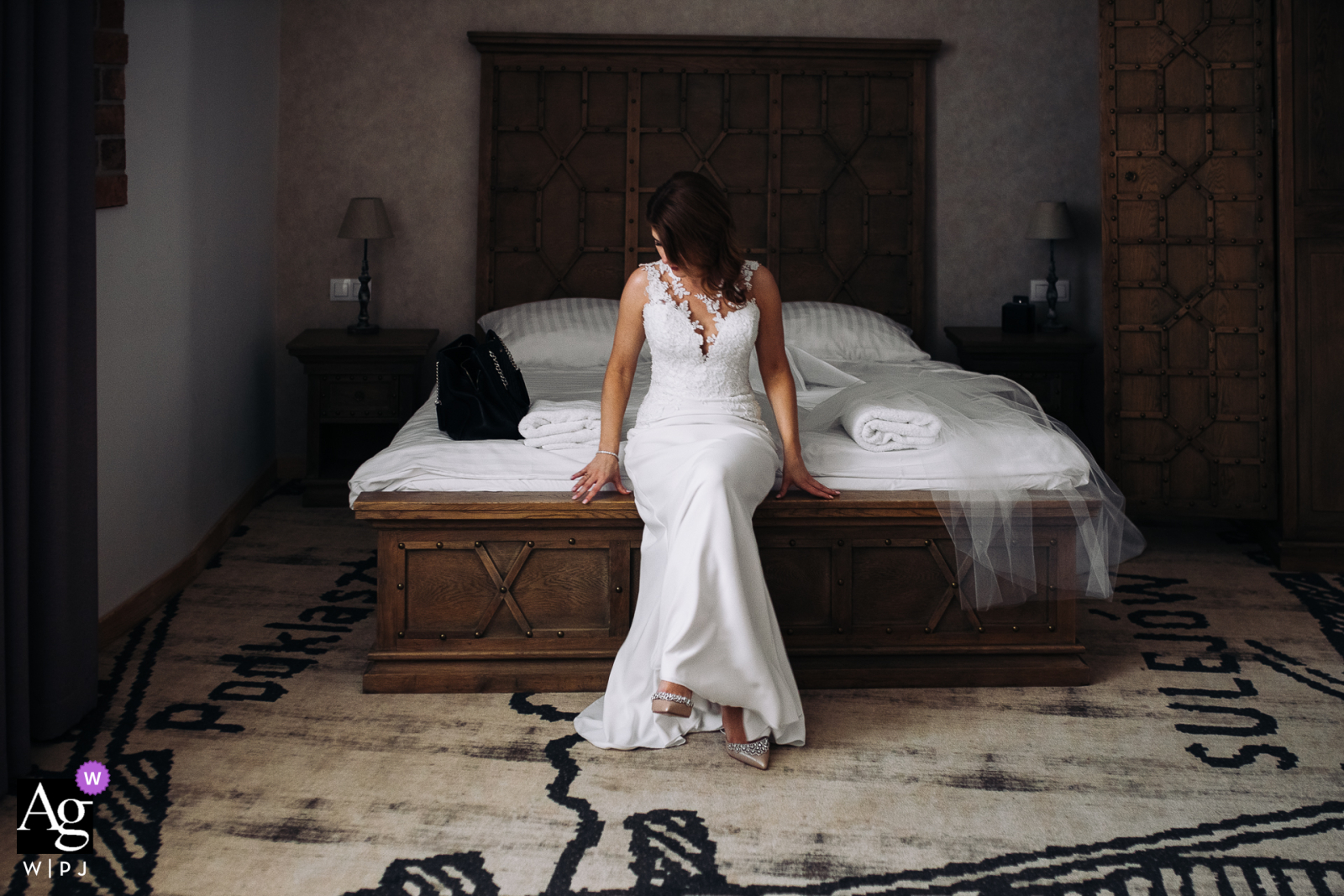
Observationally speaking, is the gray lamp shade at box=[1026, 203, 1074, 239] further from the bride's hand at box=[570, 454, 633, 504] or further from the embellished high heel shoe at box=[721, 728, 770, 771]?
the embellished high heel shoe at box=[721, 728, 770, 771]

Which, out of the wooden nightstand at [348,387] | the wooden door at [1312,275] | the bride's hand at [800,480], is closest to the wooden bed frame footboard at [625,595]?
the bride's hand at [800,480]

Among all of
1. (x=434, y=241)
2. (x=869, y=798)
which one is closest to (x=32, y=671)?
(x=869, y=798)

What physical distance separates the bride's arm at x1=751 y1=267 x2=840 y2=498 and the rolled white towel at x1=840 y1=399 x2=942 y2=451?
166mm

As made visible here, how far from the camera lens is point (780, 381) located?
2775 millimetres

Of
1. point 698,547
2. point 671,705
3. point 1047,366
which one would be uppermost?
point 1047,366

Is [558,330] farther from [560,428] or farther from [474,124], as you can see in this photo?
[560,428]

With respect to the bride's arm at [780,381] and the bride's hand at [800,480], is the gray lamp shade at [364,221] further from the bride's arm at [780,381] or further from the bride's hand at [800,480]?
the bride's hand at [800,480]

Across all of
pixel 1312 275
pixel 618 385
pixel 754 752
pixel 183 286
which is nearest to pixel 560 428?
pixel 618 385

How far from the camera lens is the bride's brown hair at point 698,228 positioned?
101 inches

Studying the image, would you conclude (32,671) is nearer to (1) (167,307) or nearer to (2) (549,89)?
(1) (167,307)

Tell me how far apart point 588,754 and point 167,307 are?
6.59 ft

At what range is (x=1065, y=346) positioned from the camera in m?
4.50

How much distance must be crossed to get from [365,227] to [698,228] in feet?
8.13

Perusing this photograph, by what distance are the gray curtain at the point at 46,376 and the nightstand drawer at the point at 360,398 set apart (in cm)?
207
